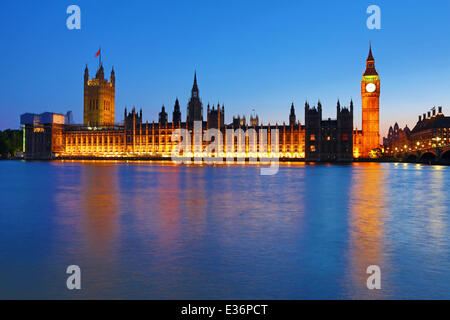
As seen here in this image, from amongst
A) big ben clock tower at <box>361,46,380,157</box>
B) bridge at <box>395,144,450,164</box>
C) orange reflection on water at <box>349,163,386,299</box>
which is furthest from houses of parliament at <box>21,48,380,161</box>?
orange reflection on water at <box>349,163,386,299</box>

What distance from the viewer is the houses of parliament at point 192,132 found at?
388 feet

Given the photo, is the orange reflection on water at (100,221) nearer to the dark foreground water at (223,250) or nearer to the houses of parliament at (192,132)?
the dark foreground water at (223,250)

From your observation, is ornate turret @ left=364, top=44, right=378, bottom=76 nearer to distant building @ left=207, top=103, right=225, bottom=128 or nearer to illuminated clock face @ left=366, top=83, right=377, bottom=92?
illuminated clock face @ left=366, top=83, right=377, bottom=92

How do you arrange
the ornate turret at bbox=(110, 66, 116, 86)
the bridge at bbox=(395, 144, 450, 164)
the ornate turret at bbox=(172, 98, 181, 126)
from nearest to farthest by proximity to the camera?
the bridge at bbox=(395, 144, 450, 164), the ornate turret at bbox=(172, 98, 181, 126), the ornate turret at bbox=(110, 66, 116, 86)

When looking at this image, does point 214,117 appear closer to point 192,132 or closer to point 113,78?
point 192,132

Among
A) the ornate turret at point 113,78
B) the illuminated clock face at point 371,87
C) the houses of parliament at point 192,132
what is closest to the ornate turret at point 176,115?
the houses of parliament at point 192,132

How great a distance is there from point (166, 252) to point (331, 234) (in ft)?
19.8

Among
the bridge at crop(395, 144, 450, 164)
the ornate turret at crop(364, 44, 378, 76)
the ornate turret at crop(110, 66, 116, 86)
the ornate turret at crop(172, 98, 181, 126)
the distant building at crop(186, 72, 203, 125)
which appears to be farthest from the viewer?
the ornate turret at crop(110, 66, 116, 86)

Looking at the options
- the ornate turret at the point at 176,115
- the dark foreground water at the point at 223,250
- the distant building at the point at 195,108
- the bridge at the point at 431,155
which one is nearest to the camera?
the dark foreground water at the point at 223,250

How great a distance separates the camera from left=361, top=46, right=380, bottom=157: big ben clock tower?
15050 centimetres

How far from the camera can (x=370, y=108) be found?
153375mm

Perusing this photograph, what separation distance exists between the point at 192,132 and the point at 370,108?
220ft

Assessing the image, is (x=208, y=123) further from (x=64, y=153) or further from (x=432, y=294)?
(x=432, y=294)
